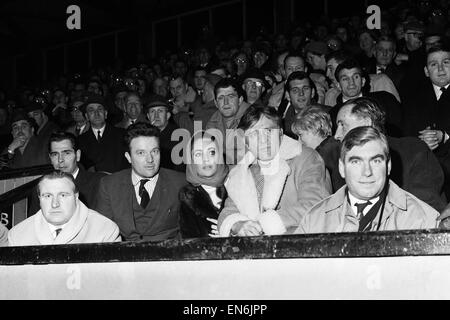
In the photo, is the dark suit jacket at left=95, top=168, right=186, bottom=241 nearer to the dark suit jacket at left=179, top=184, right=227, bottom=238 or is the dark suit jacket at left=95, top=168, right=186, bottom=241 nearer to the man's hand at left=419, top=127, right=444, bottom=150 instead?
the dark suit jacket at left=179, top=184, right=227, bottom=238

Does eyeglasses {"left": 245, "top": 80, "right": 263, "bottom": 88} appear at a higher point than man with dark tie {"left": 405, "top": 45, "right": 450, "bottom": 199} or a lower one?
higher

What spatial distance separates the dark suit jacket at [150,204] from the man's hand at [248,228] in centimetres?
105

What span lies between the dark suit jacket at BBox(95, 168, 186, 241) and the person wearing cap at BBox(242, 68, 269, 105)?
7.66 feet

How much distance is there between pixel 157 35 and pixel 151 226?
14343 millimetres

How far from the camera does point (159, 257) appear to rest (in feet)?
8.96

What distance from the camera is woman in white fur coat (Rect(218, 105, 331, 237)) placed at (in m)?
4.17

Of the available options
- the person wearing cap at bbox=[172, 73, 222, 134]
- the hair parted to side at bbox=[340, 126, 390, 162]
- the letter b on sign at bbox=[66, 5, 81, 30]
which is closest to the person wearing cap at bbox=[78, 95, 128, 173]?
the person wearing cap at bbox=[172, 73, 222, 134]

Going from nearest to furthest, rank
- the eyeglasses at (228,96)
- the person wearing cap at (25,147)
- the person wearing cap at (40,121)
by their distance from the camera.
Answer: the eyeglasses at (228,96), the person wearing cap at (25,147), the person wearing cap at (40,121)

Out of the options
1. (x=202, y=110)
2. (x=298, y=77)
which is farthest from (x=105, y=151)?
(x=298, y=77)

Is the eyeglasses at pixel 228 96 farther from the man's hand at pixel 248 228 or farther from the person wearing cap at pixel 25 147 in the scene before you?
the man's hand at pixel 248 228

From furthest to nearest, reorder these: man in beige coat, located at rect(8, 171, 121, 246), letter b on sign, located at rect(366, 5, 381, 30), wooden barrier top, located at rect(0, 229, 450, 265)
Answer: letter b on sign, located at rect(366, 5, 381, 30), man in beige coat, located at rect(8, 171, 121, 246), wooden barrier top, located at rect(0, 229, 450, 265)

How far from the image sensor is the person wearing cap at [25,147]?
8.20 meters

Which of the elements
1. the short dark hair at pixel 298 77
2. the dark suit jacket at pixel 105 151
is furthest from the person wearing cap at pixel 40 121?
the short dark hair at pixel 298 77

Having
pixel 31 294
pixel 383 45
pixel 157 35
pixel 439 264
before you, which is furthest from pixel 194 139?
pixel 157 35
